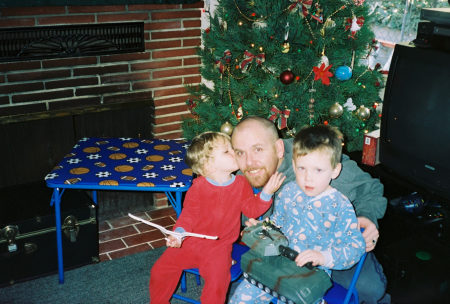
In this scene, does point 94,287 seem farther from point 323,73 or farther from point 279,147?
point 323,73

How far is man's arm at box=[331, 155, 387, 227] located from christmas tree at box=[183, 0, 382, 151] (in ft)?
2.18

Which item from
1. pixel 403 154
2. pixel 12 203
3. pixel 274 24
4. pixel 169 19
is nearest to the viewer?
pixel 403 154

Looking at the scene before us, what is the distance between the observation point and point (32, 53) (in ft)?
10.6

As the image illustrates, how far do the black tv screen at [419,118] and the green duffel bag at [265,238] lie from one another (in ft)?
3.20

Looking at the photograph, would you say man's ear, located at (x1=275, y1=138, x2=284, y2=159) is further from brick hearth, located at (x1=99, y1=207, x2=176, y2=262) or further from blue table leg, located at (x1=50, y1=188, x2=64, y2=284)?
brick hearth, located at (x1=99, y1=207, x2=176, y2=262)

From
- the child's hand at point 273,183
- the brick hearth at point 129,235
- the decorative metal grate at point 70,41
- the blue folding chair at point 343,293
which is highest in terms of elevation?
the decorative metal grate at point 70,41

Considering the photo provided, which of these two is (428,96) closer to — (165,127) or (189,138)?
(189,138)

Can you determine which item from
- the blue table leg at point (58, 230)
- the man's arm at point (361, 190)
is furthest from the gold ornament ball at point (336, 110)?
the blue table leg at point (58, 230)

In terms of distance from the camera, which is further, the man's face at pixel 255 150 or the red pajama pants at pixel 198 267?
the man's face at pixel 255 150

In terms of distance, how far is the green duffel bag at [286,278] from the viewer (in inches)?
72.2

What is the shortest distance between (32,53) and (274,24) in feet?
5.68

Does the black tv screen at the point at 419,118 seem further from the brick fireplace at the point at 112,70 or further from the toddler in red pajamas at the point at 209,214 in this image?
the brick fireplace at the point at 112,70

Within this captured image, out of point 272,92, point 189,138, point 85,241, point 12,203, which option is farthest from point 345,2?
point 12,203

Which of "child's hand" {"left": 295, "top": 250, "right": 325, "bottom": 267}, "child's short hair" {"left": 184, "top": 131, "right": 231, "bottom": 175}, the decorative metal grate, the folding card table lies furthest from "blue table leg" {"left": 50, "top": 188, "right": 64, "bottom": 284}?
"child's hand" {"left": 295, "top": 250, "right": 325, "bottom": 267}
